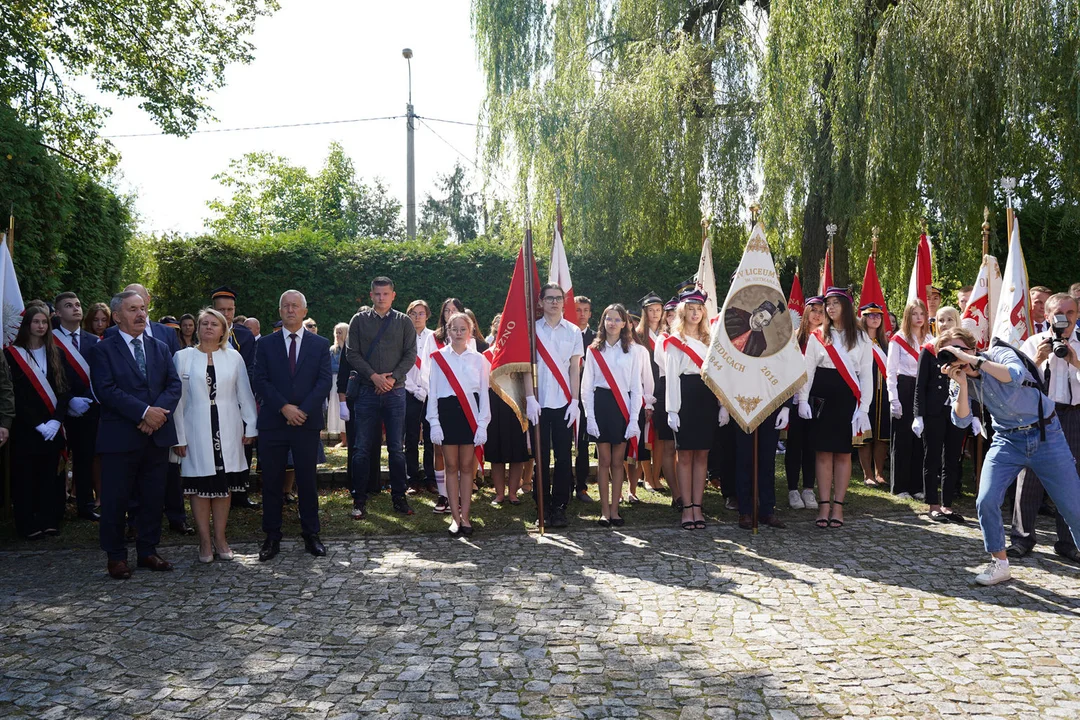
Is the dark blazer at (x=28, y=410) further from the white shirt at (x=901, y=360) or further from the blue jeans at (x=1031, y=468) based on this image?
the white shirt at (x=901, y=360)

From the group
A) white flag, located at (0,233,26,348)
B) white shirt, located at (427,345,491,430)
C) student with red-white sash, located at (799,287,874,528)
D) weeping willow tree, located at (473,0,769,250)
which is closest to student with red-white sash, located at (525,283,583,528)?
white shirt, located at (427,345,491,430)

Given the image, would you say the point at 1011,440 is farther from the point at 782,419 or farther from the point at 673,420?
the point at 673,420

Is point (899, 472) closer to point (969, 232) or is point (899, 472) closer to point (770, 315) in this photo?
point (770, 315)

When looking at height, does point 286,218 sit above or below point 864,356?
above

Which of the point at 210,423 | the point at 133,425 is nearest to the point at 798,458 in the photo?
the point at 210,423

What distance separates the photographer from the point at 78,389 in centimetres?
773

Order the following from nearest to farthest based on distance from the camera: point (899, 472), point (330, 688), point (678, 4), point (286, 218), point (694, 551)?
1. point (330, 688)
2. point (694, 551)
3. point (899, 472)
4. point (678, 4)
5. point (286, 218)

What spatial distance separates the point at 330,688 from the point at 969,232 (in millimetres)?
12053

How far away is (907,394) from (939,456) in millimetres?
1052

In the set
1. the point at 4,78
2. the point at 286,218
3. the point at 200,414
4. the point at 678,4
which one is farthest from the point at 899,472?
the point at 286,218

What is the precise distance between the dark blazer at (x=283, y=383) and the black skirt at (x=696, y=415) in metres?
3.04

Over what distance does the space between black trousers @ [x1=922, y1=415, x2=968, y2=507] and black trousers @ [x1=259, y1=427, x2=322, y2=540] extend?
550 centimetres

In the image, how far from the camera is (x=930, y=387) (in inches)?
317

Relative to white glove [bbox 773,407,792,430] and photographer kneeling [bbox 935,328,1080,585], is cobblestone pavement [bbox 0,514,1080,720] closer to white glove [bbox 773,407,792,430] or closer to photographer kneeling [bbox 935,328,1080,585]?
photographer kneeling [bbox 935,328,1080,585]
